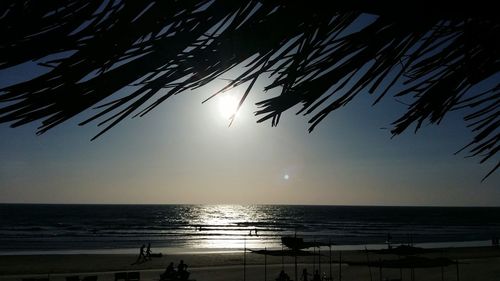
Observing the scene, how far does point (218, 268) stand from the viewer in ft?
83.0

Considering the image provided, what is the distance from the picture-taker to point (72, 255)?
33.0 m

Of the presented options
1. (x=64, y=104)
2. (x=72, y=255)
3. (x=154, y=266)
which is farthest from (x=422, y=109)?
(x=72, y=255)

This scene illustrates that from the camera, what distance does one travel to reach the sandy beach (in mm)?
21984

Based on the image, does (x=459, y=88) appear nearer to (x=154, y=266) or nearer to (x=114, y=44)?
(x=114, y=44)

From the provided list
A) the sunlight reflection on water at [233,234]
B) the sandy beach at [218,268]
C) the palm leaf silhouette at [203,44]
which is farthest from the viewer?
the sunlight reflection on water at [233,234]

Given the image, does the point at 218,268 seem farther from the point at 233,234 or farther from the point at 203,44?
the point at 233,234

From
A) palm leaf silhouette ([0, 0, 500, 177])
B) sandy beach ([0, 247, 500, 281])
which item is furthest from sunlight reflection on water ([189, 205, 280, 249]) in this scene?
palm leaf silhouette ([0, 0, 500, 177])

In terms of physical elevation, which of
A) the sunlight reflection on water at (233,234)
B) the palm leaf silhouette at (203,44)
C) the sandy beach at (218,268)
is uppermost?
the palm leaf silhouette at (203,44)

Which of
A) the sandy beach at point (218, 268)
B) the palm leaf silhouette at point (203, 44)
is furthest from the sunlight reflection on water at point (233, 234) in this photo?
the palm leaf silhouette at point (203, 44)

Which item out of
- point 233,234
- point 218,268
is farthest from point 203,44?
point 233,234

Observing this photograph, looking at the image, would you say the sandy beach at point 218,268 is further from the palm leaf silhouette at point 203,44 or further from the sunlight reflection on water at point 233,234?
the palm leaf silhouette at point 203,44

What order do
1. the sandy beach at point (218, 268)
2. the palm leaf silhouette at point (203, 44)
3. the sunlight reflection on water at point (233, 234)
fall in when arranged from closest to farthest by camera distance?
the palm leaf silhouette at point (203, 44)
the sandy beach at point (218, 268)
the sunlight reflection on water at point (233, 234)

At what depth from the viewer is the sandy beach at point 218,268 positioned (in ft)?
72.1

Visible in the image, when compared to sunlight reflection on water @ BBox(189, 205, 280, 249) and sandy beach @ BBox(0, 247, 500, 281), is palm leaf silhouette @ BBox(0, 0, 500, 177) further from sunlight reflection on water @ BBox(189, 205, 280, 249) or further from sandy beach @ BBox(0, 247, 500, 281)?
sunlight reflection on water @ BBox(189, 205, 280, 249)
